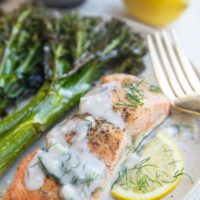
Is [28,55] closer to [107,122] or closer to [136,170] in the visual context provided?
[107,122]

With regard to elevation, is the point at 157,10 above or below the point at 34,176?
below

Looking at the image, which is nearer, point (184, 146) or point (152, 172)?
point (152, 172)

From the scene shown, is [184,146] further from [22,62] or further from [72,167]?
[22,62]

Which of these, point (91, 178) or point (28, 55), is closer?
point (91, 178)

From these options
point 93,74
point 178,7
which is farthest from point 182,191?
point 178,7

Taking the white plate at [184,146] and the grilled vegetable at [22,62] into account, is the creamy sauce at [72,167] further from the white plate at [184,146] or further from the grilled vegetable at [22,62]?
the grilled vegetable at [22,62]

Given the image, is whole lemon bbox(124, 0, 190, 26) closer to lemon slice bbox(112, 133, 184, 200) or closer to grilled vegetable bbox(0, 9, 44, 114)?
grilled vegetable bbox(0, 9, 44, 114)

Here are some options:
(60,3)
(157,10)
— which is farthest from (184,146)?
(60,3)

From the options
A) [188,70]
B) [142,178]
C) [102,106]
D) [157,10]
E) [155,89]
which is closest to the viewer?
[142,178]
